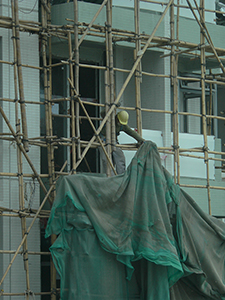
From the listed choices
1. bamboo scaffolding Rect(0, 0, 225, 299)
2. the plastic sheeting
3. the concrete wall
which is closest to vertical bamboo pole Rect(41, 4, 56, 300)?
bamboo scaffolding Rect(0, 0, 225, 299)

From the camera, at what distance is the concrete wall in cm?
1519

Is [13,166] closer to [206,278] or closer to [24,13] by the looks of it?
[24,13]

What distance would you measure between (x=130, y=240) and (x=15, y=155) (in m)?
4.15

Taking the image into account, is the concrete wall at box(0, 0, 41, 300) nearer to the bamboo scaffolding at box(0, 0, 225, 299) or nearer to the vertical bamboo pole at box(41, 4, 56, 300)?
the bamboo scaffolding at box(0, 0, 225, 299)

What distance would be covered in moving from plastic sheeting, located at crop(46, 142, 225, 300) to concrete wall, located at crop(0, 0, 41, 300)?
112 inches

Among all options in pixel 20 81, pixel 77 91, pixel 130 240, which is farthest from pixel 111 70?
pixel 130 240

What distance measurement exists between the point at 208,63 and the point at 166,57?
1.45 metres

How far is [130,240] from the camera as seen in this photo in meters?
12.7

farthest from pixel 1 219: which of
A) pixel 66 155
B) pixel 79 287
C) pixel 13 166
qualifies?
pixel 79 287

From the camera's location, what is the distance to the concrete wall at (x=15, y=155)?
1519 centimetres

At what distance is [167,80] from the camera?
18266mm

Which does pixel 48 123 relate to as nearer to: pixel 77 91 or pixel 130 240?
pixel 77 91

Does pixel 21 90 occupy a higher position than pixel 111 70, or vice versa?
pixel 111 70

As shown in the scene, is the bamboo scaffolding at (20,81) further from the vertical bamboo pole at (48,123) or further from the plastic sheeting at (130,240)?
the plastic sheeting at (130,240)
